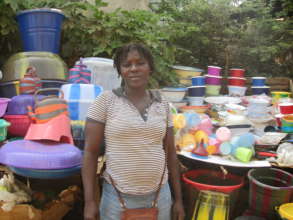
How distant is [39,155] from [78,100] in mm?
734

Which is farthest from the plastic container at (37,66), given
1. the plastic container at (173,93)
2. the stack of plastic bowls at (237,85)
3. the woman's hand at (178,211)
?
the stack of plastic bowls at (237,85)

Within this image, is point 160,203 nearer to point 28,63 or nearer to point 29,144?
point 29,144

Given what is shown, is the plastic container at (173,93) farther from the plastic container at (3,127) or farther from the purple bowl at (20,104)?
the plastic container at (3,127)

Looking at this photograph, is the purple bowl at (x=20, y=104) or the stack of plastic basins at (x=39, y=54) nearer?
the purple bowl at (x=20, y=104)

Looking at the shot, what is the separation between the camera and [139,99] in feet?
5.70

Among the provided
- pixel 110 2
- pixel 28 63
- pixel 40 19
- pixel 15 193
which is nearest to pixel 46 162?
pixel 15 193

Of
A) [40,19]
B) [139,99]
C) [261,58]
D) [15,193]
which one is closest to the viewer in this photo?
[139,99]

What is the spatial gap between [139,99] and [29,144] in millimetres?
905

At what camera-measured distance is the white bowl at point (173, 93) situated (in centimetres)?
400

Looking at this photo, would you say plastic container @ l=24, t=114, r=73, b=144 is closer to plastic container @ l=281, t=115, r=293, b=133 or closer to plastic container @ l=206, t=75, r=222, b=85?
plastic container @ l=281, t=115, r=293, b=133

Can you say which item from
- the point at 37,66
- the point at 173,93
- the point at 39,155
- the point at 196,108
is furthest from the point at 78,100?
the point at 196,108

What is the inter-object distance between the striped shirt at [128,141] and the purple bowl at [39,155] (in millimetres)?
481

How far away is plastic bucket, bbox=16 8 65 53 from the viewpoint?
351 centimetres

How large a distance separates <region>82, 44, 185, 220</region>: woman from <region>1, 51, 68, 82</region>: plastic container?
1.78 metres
